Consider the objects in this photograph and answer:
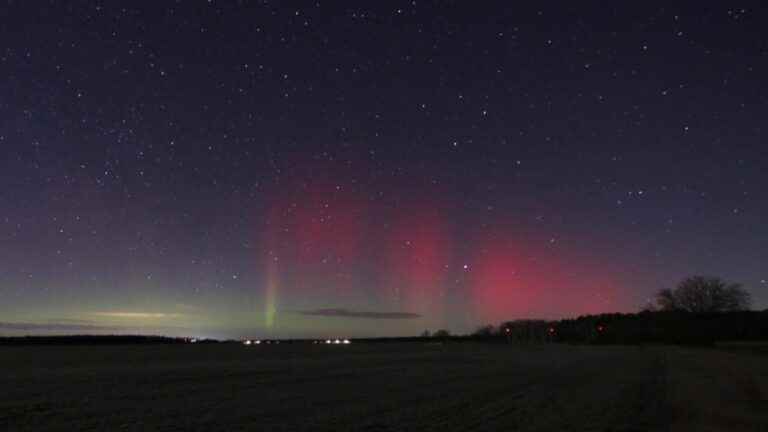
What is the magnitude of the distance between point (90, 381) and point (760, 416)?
21242 mm

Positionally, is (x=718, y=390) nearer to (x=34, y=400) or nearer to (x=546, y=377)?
(x=546, y=377)

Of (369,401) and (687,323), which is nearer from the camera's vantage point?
(369,401)

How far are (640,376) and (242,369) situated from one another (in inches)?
702

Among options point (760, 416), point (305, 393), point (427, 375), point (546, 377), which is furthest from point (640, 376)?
point (305, 393)

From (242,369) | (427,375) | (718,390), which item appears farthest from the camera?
(242,369)

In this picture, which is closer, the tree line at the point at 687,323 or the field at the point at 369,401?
the field at the point at 369,401

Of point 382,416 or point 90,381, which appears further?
point 90,381

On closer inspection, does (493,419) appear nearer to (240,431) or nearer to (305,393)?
(240,431)

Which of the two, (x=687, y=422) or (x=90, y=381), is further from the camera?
(x=90, y=381)

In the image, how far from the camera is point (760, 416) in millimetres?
17625

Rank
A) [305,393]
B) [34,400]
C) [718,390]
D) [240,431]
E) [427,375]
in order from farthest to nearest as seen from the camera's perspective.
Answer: [427,375] < [718,390] < [305,393] < [34,400] < [240,431]

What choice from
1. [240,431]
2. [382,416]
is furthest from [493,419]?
[240,431]

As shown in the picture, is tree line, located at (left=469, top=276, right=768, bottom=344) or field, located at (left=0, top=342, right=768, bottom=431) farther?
tree line, located at (left=469, top=276, right=768, bottom=344)

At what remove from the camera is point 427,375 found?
100ft
